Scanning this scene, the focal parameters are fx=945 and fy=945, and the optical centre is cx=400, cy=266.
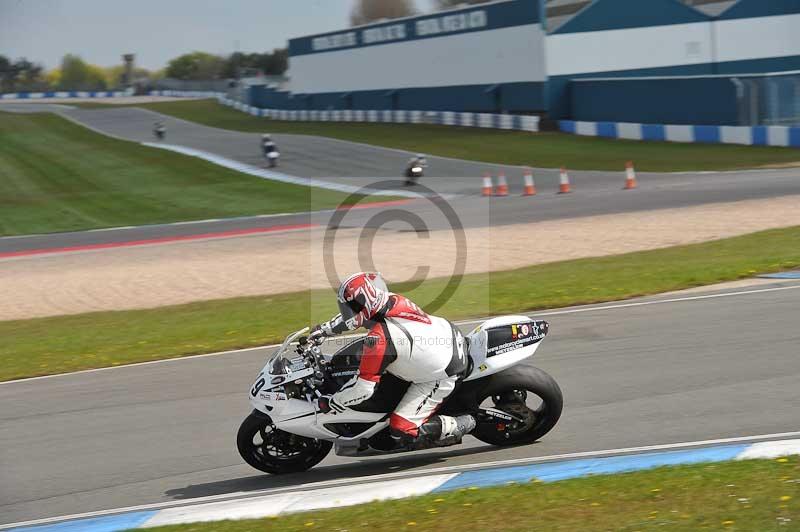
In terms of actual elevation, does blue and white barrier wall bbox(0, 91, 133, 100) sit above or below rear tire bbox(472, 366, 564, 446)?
above

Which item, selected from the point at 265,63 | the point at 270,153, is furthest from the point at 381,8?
the point at 270,153

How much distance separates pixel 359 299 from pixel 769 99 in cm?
3318

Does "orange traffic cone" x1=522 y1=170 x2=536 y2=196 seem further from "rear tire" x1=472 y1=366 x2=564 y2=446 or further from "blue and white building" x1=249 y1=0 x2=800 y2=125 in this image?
"rear tire" x1=472 y1=366 x2=564 y2=446

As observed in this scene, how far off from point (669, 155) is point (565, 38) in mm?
15635

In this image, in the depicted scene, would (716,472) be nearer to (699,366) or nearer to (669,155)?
(699,366)

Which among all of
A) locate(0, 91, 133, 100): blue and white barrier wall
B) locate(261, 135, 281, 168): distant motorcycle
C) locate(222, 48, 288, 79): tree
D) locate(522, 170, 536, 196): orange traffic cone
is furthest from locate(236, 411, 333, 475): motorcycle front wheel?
locate(222, 48, 288, 79): tree

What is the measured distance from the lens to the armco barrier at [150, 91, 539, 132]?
165 ft

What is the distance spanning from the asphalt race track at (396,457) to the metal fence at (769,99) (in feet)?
84.2

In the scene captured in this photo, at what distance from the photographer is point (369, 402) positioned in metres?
7.84

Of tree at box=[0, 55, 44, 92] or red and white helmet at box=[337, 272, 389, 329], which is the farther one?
tree at box=[0, 55, 44, 92]

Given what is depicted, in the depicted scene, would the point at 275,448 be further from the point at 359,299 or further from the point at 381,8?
the point at 381,8

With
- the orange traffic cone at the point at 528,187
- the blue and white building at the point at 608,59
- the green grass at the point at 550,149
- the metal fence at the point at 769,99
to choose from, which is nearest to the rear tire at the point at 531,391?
the orange traffic cone at the point at 528,187

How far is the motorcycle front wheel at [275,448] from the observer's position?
7879mm

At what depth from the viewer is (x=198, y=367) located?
1175cm
